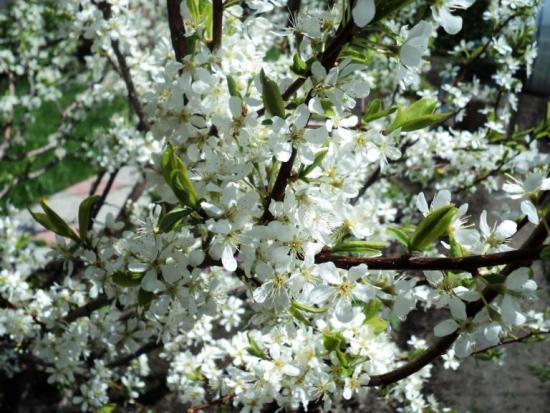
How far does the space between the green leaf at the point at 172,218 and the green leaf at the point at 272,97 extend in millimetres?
207

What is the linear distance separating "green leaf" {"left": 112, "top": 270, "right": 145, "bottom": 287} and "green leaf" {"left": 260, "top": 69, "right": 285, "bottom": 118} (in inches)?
14.8

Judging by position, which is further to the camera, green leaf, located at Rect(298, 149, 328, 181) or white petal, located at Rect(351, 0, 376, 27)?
green leaf, located at Rect(298, 149, 328, 181)

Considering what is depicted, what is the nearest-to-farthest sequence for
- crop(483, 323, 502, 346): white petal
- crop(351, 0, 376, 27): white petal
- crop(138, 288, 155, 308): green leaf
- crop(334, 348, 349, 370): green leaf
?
crop(351, 0, 376, 27): white petal < crop(483, 323, 502, 346): white petal < crop(138, 288, 155, 308): green leaf < crop(334, 348, 349, 370): green leaf

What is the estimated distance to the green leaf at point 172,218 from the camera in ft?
3.17

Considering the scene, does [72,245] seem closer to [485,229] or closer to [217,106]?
[217,106]

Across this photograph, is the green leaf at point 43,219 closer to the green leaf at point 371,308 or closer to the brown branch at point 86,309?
the brown branch at point 86,309

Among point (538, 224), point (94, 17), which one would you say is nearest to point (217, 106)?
point (538, 224)

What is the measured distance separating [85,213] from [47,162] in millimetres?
4355

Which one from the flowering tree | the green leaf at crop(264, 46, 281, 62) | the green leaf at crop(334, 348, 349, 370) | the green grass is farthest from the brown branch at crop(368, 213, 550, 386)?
the green grass

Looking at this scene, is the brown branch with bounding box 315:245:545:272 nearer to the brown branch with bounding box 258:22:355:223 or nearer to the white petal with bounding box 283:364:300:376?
the brown branch with bounding box 258:22:355:223

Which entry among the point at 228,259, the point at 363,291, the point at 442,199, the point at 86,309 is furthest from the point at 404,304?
the point at 86,309

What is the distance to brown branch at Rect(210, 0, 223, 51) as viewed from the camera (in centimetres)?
110

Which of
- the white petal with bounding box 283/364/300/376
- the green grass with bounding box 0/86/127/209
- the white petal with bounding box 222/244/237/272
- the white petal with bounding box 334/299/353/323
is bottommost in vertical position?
the green grass with bounding box 0/86/127/209

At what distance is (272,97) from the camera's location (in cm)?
91
